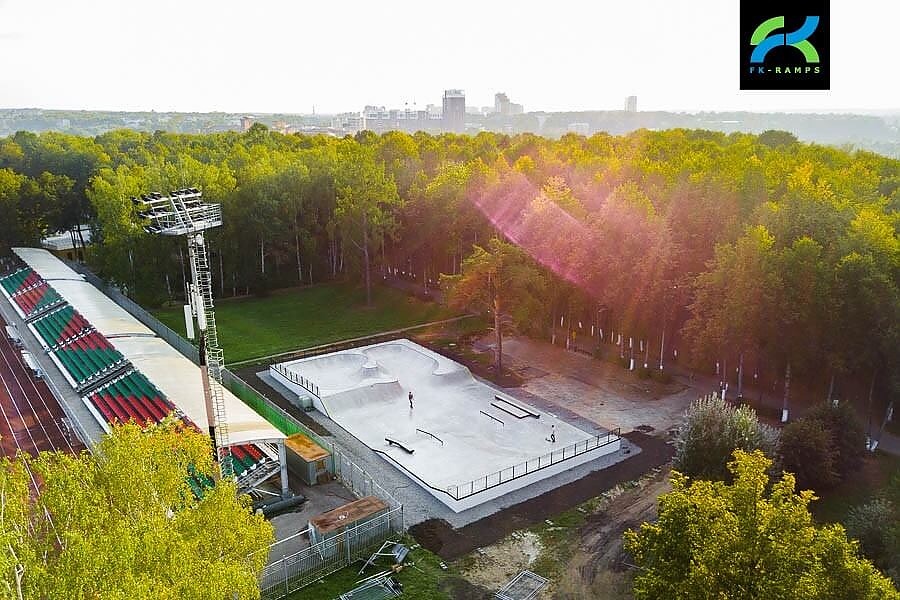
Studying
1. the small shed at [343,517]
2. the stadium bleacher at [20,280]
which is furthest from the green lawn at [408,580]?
the stadium bleacher at [20,280]

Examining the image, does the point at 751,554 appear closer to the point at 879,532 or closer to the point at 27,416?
the point at 879,532

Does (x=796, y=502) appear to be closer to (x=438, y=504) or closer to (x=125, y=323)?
(x=438, y=504)

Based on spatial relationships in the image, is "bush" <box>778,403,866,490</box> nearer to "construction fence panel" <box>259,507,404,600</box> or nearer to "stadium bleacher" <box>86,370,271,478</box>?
"construction fence panel" <box>259,507,404,600</box>

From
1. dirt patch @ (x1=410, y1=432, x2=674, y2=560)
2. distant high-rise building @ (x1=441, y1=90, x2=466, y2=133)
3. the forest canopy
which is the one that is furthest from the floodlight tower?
distant high-rise building @ (x1=441, y1=90, x2=466, y2=133)

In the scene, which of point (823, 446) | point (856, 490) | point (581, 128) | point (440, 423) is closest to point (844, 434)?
point (823, 446)

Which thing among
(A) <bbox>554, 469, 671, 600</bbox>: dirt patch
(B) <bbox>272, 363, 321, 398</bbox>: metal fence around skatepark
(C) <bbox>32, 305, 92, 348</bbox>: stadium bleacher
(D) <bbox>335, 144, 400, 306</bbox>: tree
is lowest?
(A) <bbox>554, 469, 671, 600</bbox>: dirt patch

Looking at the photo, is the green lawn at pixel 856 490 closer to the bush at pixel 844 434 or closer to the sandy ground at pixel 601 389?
the bush at pixel 844 434
